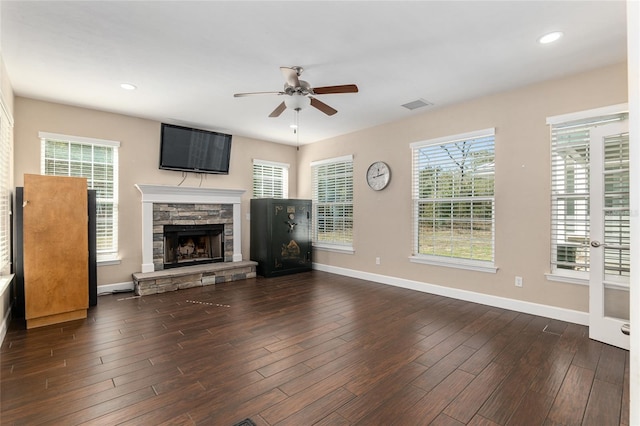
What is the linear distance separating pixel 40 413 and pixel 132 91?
136 inches

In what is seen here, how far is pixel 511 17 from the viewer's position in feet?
8.18

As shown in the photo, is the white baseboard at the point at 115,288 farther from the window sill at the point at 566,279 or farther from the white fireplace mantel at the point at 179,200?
the window sill at the point at 566,279

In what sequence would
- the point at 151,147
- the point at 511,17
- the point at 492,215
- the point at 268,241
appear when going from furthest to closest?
the point at 268,241 < the point at 151,147 < the point at 492,215 < the point at 511,17

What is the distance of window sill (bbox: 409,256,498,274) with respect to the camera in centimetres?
414

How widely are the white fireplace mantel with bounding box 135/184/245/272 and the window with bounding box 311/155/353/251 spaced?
1.63 meters

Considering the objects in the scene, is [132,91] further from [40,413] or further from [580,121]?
[580,121]

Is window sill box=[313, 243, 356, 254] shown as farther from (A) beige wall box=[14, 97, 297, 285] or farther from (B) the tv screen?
(B) the tv screen

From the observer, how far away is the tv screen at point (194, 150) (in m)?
5.13

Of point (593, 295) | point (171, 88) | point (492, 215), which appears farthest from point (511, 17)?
point (171, 88)

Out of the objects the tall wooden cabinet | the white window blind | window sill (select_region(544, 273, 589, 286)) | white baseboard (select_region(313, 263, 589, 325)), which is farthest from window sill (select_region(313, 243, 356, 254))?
the white window blind

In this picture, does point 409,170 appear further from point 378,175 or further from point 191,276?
point 191,276

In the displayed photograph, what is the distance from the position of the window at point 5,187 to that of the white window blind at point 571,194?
5961 mm

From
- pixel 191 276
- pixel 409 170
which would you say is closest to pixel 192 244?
pixel 191 276

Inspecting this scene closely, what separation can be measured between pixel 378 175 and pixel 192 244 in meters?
3.59
